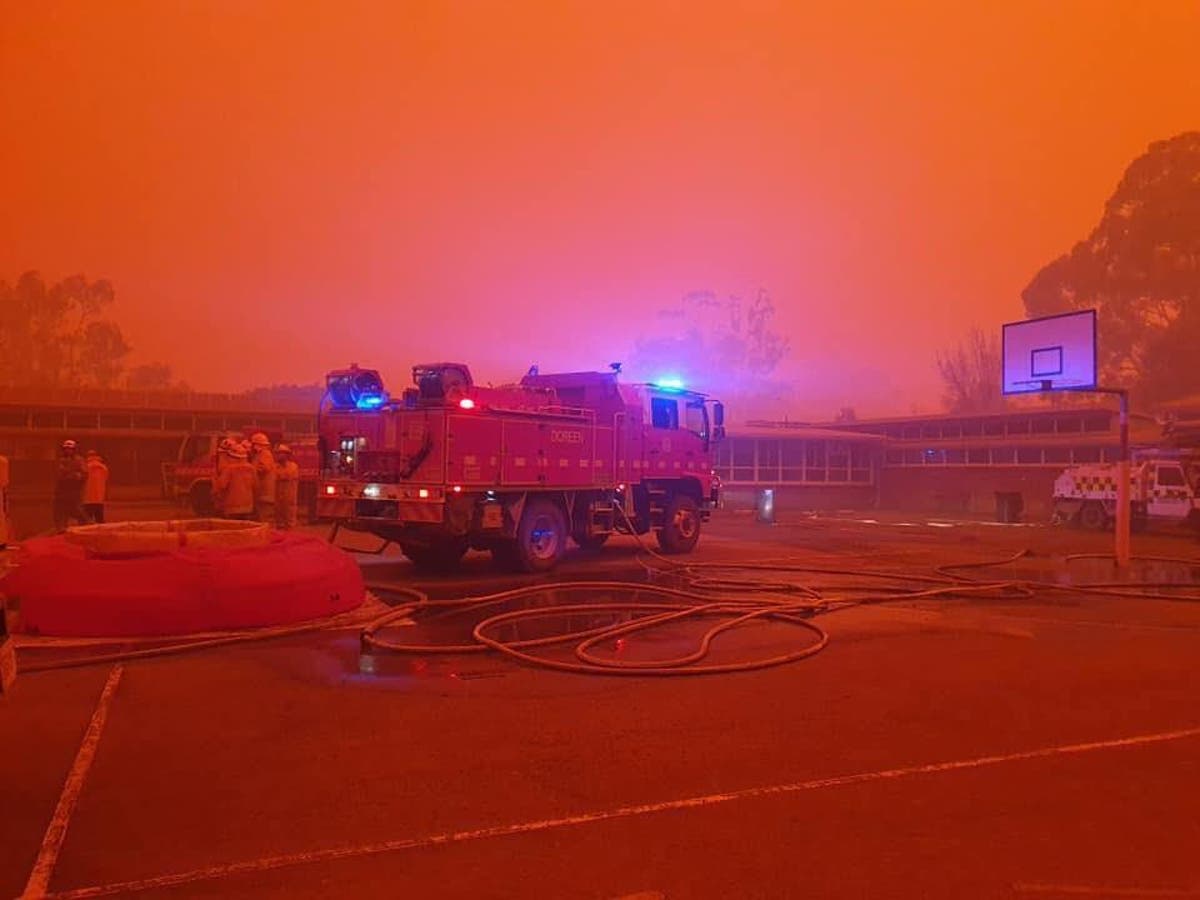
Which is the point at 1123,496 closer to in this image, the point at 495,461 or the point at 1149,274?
the point at 495,461

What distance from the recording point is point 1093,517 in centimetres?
2552

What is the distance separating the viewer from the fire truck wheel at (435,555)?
14.1 m

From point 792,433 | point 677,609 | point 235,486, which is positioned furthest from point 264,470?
point 792,433

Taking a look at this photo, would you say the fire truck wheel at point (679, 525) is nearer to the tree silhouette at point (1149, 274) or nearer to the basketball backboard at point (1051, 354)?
the basketball backboard at point (1051, 354)

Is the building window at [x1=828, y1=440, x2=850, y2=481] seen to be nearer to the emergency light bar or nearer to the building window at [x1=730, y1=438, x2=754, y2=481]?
the building window at [x1=730, y1=438, x2=754, y2=481]

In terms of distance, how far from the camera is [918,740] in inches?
229

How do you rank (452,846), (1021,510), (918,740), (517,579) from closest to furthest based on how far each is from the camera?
(452,846) → (918,740) → (517,579) → (1021,510)

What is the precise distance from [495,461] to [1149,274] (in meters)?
51.2

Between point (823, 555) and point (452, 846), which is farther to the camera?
point (823, 555)

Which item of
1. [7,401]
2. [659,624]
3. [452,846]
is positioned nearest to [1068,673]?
[659,624]

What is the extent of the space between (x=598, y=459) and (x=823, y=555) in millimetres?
4995

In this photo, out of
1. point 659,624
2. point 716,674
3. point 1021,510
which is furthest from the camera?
point 1021,510

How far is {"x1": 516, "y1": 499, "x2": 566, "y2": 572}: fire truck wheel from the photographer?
1377 cm

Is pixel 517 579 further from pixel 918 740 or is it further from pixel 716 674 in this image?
pixel 918 740
